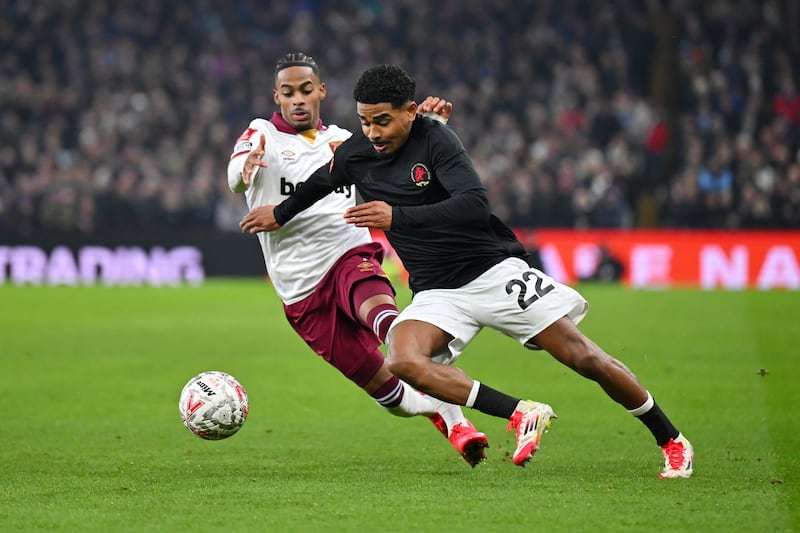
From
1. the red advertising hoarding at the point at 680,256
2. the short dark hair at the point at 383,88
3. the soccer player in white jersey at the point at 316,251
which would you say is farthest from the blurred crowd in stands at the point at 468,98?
the short dark hair at the point at 383,88

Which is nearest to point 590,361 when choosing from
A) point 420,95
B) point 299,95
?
point 299,95

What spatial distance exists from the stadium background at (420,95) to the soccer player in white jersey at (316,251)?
1467cm

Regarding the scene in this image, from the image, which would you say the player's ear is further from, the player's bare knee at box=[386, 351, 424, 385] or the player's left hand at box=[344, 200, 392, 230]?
the player's bare knee at box=[386, 351, 424, 385]

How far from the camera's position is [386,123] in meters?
5.97

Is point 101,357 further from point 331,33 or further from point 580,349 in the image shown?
point 331,33

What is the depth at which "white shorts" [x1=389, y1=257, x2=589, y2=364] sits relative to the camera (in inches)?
238

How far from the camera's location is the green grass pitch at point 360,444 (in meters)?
5.08

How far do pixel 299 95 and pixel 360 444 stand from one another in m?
2.18

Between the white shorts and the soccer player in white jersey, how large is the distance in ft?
2.73

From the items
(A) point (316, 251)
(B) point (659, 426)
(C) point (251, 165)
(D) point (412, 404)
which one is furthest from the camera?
(A) point (316, 251)

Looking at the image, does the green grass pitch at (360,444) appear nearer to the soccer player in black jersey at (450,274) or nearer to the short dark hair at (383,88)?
the soccer player in black jersey at (450,274)

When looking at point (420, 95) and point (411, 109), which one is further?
point (420, 95)

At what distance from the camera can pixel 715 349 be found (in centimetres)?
1270

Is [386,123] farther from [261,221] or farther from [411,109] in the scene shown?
[261,221]
